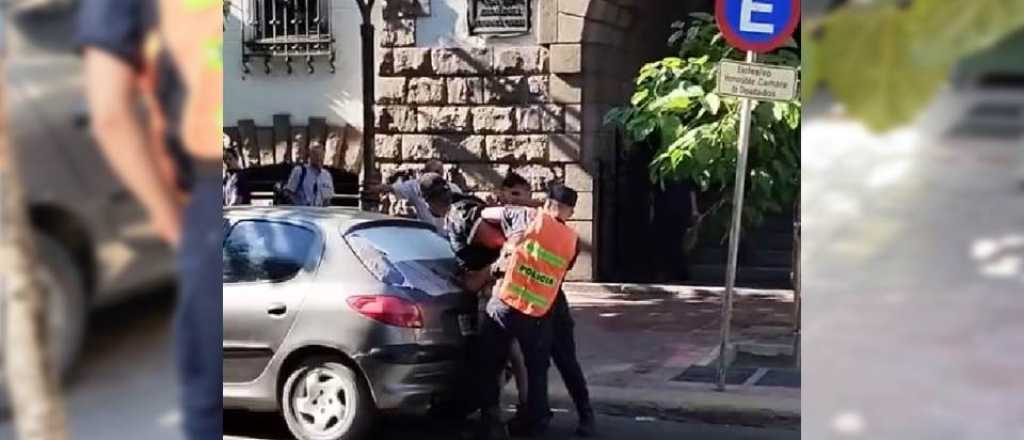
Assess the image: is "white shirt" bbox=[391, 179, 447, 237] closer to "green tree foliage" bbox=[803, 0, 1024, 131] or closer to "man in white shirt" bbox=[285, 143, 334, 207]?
"man in white shirt" bbox=[285, 143, 334, 207]

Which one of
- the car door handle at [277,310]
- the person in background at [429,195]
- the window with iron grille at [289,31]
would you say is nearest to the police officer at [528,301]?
the person in background at [429,195]

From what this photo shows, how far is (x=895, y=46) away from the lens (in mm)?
1980

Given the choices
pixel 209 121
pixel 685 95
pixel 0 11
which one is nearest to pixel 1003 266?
pixel 685 95

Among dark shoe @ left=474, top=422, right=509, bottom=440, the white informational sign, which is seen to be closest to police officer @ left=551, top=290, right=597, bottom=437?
dark shoe @ left=474, top=422, right=509, bottom=440

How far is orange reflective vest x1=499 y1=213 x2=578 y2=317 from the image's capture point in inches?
100

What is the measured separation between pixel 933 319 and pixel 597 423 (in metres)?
0.72

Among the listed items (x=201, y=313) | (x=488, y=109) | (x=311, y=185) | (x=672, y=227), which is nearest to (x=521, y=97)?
(x=488, y=109)

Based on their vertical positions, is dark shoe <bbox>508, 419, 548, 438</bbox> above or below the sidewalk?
below

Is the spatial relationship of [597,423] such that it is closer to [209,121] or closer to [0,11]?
[209,121]

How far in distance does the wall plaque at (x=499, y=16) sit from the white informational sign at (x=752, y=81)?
0.45 m

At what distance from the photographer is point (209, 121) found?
2471mm

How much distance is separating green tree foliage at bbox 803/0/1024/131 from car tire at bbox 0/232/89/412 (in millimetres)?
1392

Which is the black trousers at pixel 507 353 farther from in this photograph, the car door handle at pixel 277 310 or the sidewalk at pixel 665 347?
the car door handle at pixel 277 310

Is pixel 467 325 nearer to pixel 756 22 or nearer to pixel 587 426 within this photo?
pixel 587 426
